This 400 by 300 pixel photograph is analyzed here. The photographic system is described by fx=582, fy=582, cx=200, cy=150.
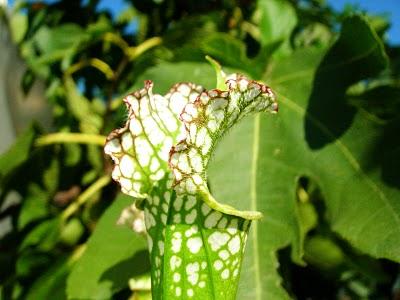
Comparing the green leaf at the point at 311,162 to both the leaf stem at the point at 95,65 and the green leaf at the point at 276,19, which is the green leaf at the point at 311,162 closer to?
the green leaf at the point at 276,19

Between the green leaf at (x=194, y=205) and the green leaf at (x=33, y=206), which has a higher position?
the green leaf at (x=33, y=206)

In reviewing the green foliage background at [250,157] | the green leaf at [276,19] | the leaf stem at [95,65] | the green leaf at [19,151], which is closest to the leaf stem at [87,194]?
the green foliage background at [250,157]

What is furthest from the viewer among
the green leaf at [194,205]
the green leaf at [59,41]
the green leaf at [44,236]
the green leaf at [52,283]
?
the green leaf at [59,41]

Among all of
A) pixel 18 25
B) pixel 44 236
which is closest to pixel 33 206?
pixel 44 236

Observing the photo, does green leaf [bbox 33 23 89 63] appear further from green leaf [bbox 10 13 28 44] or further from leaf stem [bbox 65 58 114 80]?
green leaf [bbox 10 13 28 44]

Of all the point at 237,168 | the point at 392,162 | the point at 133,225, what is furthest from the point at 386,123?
the point at 133,225

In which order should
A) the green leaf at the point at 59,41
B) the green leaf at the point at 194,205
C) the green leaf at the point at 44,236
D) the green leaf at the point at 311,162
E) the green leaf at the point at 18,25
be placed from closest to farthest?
the green leaf at the point at 194,205, the green leaf at the point at 311,162, the green leaf at the point at 44,236, the green leaf at the point at 59,41, the green leaf at the point at 18,25

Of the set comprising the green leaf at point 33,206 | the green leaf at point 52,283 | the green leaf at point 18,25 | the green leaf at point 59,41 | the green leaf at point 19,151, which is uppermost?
the green leaf at point 18,25
